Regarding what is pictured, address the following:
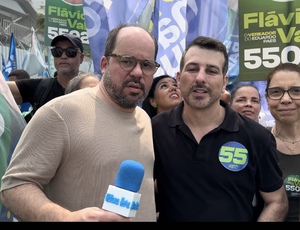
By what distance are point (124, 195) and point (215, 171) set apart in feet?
3.26

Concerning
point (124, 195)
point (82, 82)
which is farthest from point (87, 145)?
point (82, 82)

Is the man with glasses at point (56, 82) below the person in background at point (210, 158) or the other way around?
the other way around

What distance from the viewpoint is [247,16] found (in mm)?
4605

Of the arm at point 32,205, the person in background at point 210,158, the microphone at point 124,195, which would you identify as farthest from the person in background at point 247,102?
the microphone at point 124,195

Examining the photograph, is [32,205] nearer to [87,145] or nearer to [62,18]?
[87,145]

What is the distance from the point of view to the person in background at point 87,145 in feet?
5.62

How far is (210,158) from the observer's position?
2201 millimetres

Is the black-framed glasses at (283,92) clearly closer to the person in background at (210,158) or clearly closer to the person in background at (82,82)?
the person in background at (210,158)

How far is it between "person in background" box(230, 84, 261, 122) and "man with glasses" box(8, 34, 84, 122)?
1.51 meters

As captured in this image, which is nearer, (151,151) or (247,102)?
(151,151)

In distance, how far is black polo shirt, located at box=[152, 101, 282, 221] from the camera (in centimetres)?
216

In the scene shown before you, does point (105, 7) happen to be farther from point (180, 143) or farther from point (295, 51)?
point (180, 143)

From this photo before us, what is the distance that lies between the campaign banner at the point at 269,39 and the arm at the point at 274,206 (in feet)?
7.66

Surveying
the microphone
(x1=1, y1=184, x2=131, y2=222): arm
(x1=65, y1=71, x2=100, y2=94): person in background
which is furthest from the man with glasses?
the microphone
